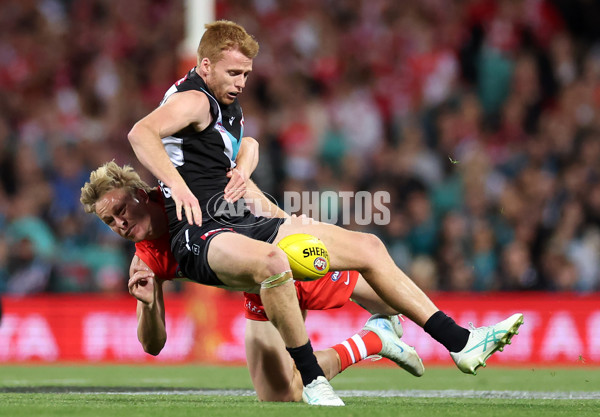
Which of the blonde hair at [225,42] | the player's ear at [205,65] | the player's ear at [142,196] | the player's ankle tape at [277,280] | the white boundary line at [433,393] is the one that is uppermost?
the blonde hair at [225,42]

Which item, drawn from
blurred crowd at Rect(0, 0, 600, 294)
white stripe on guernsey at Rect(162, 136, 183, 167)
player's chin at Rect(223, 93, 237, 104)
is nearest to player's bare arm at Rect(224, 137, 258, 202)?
white stripe on guernsey at Rect(162, 136, 183, 167)

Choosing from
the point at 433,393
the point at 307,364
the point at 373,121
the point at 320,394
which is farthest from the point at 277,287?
the point at 373,121

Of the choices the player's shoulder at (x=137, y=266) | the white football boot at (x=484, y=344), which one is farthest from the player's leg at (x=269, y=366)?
the white football boot at (x=484, y=344)

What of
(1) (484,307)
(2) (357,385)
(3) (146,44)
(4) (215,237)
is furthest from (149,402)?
(3) (146,44)

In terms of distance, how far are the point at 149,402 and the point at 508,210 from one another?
22.3 ft

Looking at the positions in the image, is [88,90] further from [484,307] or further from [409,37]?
[484,307]

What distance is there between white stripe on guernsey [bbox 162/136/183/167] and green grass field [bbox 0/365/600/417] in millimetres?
1379

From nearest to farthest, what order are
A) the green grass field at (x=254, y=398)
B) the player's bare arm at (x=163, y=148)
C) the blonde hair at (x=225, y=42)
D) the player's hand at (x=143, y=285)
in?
the green grass field at (x=254, y=398) < the player's bare arm at (x=163, y=148) < the blonde hair at (x=225, y=42) < the player's hand at (x=143, y=285)

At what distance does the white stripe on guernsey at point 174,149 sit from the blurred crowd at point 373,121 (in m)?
5.61

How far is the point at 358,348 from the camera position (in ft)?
21.6

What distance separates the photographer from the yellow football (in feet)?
18.3

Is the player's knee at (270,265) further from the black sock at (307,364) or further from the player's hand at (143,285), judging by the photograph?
the player's hand at (143,285)

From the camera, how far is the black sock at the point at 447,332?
5539 mm

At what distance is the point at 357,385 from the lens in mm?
8008
